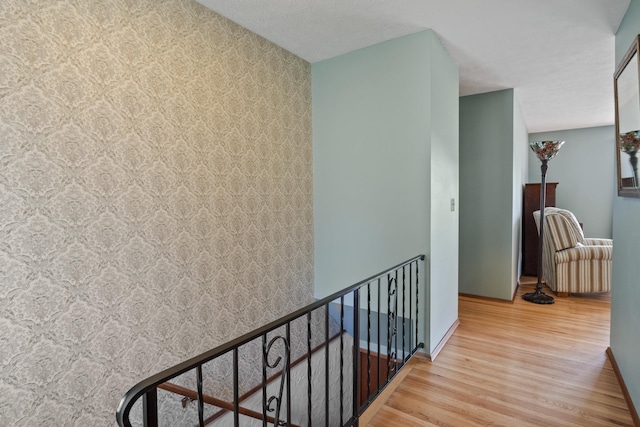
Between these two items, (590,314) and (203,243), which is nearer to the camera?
(203,243)

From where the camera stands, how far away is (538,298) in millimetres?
3820

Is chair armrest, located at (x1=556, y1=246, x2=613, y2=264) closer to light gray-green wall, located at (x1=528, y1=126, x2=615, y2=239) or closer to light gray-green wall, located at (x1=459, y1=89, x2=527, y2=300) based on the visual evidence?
light gray-green wall, located at (x1=459, y1=89, x2=527, y2=300)

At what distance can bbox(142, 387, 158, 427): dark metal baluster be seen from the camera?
82cm

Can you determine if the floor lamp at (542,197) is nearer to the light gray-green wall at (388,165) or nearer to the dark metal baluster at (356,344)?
the light gray-green wall at (388,165)

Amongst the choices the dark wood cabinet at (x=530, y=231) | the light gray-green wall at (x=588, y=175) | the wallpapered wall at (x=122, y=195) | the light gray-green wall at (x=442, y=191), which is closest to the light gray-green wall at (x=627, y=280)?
the light gray-green wall at (x=442, y=191)

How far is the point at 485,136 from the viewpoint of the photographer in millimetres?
3791

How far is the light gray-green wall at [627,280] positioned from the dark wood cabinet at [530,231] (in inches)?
105

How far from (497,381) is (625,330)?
819mm

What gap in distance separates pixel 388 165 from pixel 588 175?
547 centimetres

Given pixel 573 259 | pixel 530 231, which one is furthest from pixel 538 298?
pixel 530 231

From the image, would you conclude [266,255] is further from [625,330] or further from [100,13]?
[625,330]

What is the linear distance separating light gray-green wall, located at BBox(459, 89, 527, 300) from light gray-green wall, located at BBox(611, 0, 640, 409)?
1.31 m

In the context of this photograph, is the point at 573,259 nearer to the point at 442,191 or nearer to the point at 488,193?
the point at 488,193

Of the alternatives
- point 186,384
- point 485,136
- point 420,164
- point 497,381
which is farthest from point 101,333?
point 485,136
